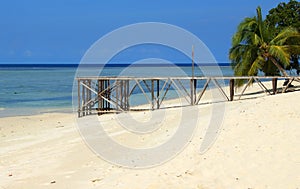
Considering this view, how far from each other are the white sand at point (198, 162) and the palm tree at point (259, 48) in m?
8.93

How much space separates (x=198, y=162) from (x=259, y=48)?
1456 cm

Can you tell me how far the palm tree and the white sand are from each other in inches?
352

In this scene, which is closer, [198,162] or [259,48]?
[198,162]

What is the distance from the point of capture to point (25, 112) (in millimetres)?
25156

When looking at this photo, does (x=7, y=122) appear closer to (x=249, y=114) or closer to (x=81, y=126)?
(x=81, y=126)

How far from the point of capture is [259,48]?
2109cm

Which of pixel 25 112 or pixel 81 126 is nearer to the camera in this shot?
pixel 81 126

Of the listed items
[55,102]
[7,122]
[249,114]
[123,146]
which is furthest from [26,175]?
[55,102]

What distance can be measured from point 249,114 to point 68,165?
16.8ft

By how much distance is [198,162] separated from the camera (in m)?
7.72

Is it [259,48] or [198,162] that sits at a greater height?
[259,48]

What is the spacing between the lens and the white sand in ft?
22.2

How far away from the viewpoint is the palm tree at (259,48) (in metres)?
20.7

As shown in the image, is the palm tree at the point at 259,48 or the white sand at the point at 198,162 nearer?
the white sand at the point at 198,162
